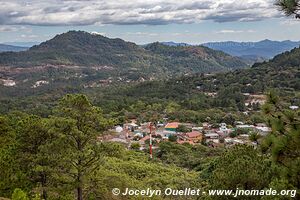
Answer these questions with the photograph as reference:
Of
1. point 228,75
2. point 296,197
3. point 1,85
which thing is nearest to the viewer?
point 296,197

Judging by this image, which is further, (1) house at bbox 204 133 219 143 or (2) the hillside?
(2) the hillside

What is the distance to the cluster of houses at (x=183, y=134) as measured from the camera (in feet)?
144

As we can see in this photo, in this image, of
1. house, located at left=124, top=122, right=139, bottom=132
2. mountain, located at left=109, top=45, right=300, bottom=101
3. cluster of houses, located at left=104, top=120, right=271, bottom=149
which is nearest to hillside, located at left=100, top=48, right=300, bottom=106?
mountain, located at left=109, top=45, right=300, bottom=101

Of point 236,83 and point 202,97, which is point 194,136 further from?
point 236,83

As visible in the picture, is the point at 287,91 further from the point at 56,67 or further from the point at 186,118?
the point at 56,67

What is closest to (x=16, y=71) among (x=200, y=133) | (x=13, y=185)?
(x=200, y=133)

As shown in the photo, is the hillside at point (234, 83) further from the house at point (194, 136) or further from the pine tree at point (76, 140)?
the pine tree at point (76, 140)

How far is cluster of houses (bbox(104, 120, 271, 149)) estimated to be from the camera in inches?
1727

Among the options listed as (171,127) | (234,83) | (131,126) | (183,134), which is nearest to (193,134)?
(183,134)

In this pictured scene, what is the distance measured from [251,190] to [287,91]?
62.1 m

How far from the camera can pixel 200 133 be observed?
159ft

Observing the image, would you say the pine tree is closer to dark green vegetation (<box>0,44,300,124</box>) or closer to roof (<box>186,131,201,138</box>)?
roof (<box>186,131,201,138</box>)

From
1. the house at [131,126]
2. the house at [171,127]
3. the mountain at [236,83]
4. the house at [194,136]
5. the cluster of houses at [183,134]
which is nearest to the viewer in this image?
the cluster of houses at [183,134]

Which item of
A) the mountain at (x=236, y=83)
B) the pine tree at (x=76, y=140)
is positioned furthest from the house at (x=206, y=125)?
the pine tree at (x=76, y=140)
